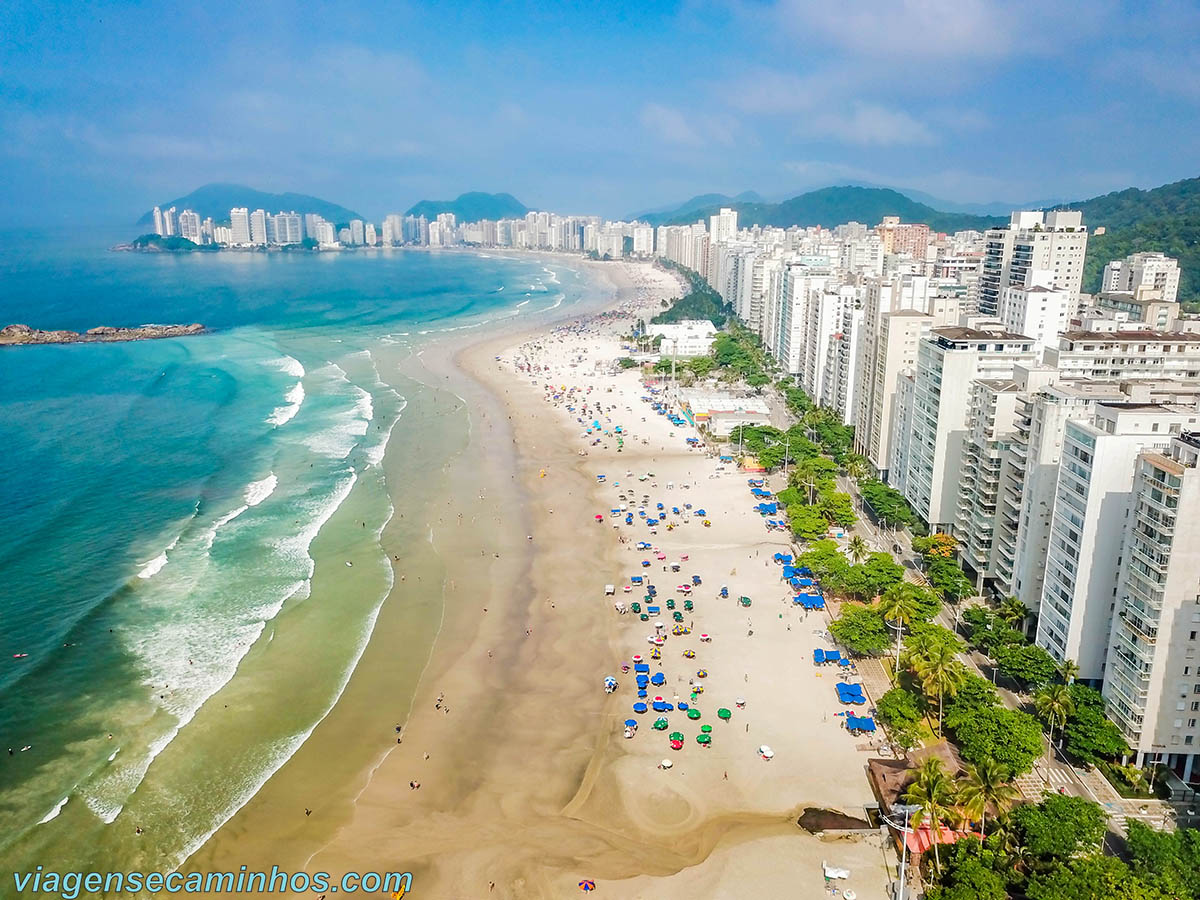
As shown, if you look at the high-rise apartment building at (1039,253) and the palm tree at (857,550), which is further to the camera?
the high-rise apartment building at (1039,253)

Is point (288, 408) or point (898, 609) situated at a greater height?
point (288, 408)

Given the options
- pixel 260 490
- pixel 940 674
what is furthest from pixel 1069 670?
pixel 260 490

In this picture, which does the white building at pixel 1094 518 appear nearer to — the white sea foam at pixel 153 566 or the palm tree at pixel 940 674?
the palm tree at pixel 940 674

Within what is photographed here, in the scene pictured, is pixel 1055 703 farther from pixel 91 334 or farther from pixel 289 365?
pixel 91 334

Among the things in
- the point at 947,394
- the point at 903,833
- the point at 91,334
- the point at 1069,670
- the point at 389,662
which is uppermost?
the point at 947,394

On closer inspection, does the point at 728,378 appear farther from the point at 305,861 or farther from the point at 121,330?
the point at 121,330

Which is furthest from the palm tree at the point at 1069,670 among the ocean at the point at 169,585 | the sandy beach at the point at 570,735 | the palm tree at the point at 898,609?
the ocean at the point at 169,585
